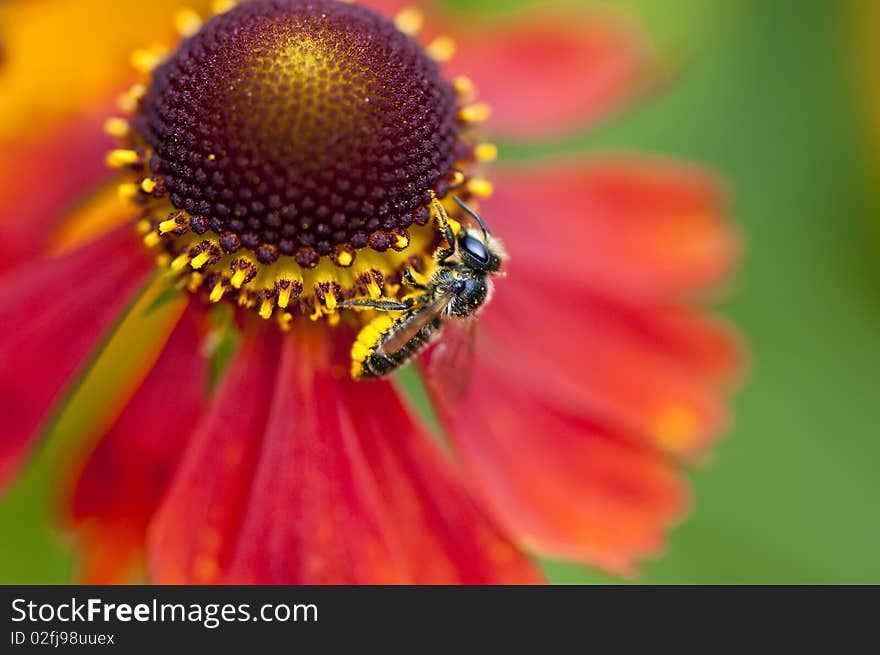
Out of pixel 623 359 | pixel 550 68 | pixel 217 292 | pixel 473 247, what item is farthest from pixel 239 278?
pixel 550 68

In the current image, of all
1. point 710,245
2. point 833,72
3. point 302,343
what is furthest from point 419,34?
point 833,72

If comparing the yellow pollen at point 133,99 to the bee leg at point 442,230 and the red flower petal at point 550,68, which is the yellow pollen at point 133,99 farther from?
the red flower petal at point 550,68

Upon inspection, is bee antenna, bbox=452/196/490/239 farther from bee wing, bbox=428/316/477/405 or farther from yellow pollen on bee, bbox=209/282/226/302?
yellow pollen on bee, bbox=209/282/226/302

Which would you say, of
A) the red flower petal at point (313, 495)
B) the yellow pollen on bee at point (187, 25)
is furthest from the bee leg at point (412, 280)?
the yellow pollen on bee at point (187, 25)

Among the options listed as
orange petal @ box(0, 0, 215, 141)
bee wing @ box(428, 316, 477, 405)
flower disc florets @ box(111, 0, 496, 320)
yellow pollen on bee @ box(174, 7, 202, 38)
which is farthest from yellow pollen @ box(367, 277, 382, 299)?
orange petal @ box(0, 0, 215, 141)

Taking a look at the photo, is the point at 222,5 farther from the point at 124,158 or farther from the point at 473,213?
the point at 473,213

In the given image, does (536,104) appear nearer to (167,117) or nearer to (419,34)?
(419,34)
